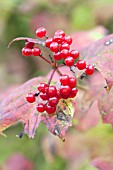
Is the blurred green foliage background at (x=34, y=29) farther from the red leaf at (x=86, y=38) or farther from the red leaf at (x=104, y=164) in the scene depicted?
the red leaf at (x=104, y=164)

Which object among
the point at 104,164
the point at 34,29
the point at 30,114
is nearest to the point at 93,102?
the point at 104,164

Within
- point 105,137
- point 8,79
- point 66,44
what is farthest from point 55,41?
point 8,79

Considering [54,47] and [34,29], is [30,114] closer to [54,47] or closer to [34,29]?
[54,47]

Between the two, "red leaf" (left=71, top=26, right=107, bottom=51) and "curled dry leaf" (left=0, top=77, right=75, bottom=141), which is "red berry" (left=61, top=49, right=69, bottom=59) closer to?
"curled dry leaf" (left=0, top=77, right=75, bottom=141)

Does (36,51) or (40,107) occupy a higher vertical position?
(36,51)

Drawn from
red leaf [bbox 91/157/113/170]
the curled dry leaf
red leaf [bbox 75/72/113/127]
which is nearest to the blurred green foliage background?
red leaf [bbox 75/72/113/127]

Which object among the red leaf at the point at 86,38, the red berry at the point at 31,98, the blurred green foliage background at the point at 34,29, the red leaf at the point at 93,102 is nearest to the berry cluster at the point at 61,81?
the red berry at the point at 31,98
